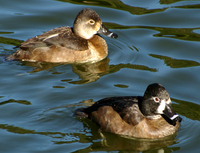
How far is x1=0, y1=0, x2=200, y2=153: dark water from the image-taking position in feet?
21.6

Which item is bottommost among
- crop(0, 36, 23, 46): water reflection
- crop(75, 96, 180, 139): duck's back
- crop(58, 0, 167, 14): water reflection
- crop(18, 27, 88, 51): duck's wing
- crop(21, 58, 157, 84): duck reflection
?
crop(75, 96, 180, 139): duck's back

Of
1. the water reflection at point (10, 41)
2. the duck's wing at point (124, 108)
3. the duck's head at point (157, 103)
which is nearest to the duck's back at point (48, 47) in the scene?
the water reflection at point (10, 41)

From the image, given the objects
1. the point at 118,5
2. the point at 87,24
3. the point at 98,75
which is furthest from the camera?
the point at 118,5

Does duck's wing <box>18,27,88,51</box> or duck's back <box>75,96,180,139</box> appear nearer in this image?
duck's back <box>75,96,180,139</box>

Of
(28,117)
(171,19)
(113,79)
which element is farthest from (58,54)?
(171,19)

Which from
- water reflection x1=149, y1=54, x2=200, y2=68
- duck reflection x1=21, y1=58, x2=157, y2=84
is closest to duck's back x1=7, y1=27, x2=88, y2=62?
duck reflection x1=21, y1=58, x2=157, y2=84

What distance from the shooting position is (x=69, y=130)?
6.86 metres

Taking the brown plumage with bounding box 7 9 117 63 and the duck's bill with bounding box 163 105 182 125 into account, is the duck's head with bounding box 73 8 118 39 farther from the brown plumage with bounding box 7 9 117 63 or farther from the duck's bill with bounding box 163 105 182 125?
the duck's bill with bounding box 163 105 182 125

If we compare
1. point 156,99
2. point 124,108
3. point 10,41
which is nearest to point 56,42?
point 10,41

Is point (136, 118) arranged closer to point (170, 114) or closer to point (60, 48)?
point (170, 114)

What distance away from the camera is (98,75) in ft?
30.1

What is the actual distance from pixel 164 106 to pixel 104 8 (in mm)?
7145

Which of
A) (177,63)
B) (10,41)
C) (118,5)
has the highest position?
(118,5)

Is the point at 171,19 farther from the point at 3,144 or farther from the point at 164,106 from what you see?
the point at 3,144
